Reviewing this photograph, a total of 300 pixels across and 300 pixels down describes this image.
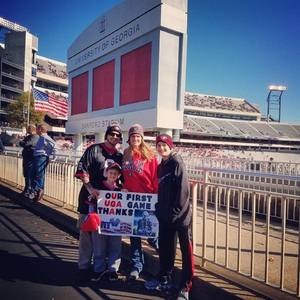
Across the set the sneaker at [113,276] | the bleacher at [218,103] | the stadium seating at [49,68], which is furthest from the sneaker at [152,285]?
the bleacher at [218,103]

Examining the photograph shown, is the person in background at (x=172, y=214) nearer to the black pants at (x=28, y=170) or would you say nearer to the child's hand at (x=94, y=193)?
the child's hand at (x=94, y=193)

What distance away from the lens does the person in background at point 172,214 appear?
134 inches

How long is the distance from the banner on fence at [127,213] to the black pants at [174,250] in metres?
0.24

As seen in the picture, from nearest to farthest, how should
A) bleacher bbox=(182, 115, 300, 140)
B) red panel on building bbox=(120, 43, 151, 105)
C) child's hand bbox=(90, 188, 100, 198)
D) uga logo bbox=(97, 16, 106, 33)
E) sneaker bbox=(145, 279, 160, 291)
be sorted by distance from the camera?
1. sneaker bbox=(145, 279, 160, 291)
2. child's hand bbox=(90, 188, 100, 198)
3. red panel on building bbox=(120, 43, 151, 105)
4. uga logo bbox=(97, 16, 106, 33)
5. bleacher bbox=(182, 115, 300, 140)

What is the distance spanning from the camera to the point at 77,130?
20.7 metres

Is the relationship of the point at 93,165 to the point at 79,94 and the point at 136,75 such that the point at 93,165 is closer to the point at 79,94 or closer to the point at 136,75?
the point at 136,75

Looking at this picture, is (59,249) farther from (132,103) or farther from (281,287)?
(132,103)

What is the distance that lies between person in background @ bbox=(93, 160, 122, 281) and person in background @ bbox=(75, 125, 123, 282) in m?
0.02

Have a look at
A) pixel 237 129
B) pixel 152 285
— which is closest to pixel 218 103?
pixel 237 129

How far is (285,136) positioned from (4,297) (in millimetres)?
85003

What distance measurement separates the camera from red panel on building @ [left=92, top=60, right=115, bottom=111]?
16391 mm

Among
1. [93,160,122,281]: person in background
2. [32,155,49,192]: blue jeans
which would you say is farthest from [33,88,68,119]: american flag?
[93,160,122,281]: person in background

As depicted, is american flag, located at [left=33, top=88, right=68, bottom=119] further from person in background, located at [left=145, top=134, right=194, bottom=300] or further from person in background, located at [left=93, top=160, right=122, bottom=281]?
person in background, located at [left=145, top=134, right=194, bottom=300]

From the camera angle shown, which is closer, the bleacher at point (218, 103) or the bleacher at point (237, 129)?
the bleacher at point (237, 129)
